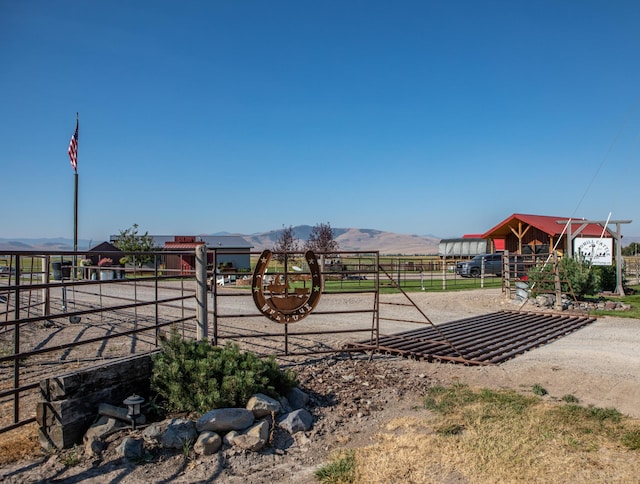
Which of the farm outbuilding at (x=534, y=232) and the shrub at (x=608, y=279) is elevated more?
the farm outbuilding at (x=534, y=232)

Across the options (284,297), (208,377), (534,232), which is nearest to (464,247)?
(534,232)

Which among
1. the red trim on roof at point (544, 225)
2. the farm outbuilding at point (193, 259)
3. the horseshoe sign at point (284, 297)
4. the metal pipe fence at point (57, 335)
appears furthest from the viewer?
the farm outbuilding at point (193, 259)

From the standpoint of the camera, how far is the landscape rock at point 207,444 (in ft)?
15.0

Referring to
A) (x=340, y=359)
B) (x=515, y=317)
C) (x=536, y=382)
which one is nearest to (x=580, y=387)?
(x=536, y=382)

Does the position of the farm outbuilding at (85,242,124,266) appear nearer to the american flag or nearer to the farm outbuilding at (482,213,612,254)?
the american flag

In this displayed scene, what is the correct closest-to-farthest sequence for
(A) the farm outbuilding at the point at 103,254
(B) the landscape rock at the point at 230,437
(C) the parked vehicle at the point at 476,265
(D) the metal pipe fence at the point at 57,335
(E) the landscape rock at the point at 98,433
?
(E) the landscape rock at the point at 98,433, (B) the landscape rock at the point at 230,437, (D) the metal pipe fence at the point at 57,335, (A) the farm outbuilding at the point at 103,254, (C) the parked vehicle at the point at 476,265

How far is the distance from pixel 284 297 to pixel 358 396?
2133mm

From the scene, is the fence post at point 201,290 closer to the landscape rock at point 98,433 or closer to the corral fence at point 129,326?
the corral fence at point 129,326

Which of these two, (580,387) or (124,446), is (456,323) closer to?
(580,387)

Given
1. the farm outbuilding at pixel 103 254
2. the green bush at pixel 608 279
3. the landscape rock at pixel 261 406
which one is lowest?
the landscape rock at pixel 261 406

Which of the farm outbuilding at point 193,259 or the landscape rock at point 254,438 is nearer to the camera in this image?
the landscape rock at point 254,438

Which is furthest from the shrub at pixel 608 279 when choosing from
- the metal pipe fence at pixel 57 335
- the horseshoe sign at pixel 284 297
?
the horseshoe sign at pixel 284 297

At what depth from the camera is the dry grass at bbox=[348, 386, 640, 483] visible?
4098mm

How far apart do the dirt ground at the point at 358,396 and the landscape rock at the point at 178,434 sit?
0.10 metres
